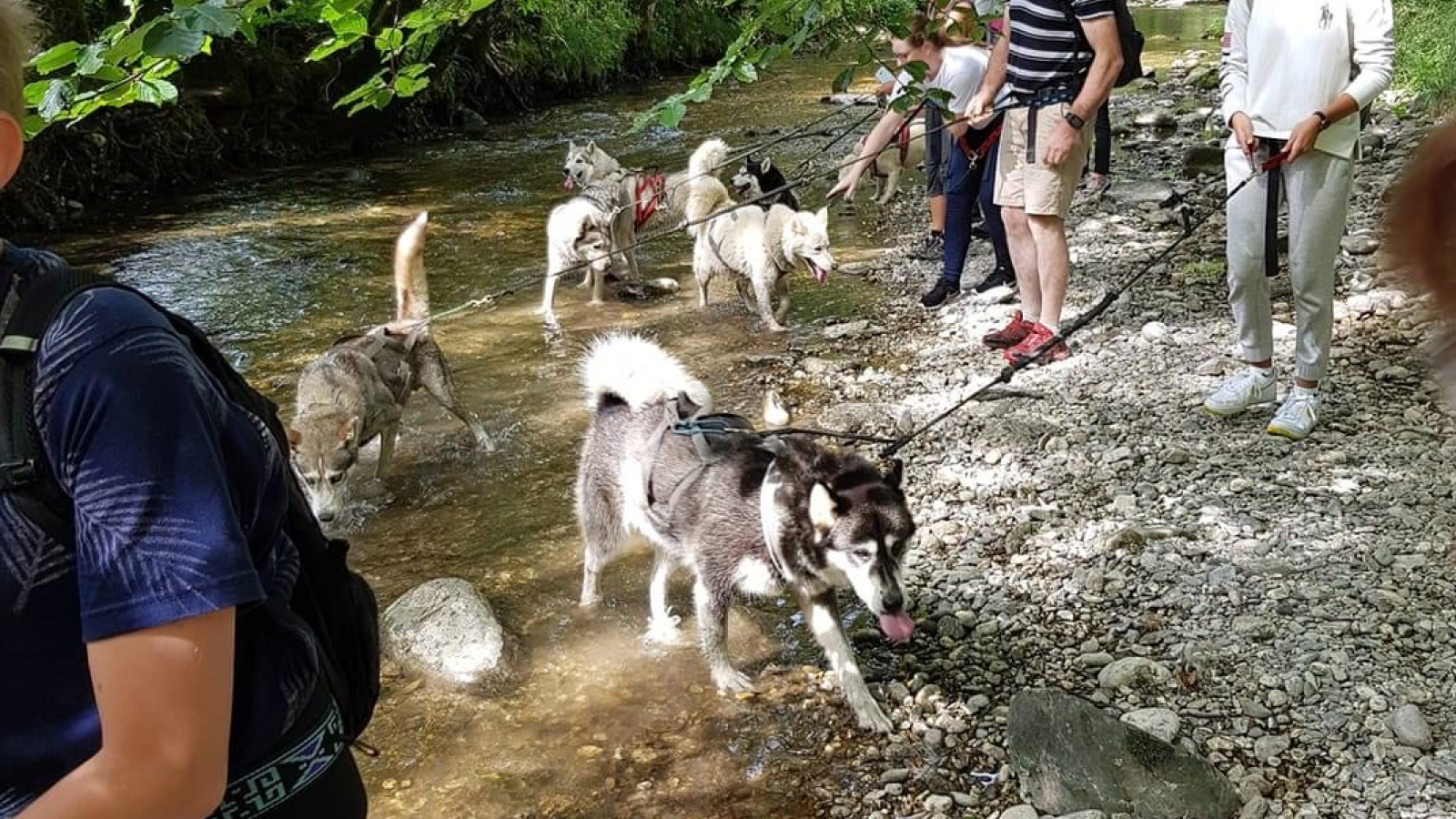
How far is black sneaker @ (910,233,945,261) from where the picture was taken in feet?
28.6

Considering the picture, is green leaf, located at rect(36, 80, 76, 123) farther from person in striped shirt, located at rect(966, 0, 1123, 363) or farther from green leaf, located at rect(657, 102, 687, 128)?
person in striped shirt, located at rect(966, 0, 1123, 363)

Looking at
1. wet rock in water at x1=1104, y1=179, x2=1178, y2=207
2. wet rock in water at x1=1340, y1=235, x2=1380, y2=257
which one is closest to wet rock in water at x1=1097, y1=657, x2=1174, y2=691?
wet rock in water at x1=1340, y1=235, x2=1380, y2=257

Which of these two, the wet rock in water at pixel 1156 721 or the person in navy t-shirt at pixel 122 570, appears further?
the wet rock in water at pixel 1156 721

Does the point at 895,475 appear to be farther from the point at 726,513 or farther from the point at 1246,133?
the point at 1246,133

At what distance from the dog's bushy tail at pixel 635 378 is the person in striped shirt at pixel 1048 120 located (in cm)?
205

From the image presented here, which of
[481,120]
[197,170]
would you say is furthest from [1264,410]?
[481,120]

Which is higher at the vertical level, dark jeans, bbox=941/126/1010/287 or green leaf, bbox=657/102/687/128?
green leaf, bbox=657/102/687/128

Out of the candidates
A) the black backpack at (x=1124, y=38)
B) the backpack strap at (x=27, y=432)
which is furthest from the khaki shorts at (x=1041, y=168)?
the backpack strap at (x=27, y=432)

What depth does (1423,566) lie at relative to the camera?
3.53 m

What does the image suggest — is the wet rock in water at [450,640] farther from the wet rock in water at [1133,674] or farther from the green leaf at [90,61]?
the green leaf at [90,61]

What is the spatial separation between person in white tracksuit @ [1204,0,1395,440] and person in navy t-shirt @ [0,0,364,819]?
14.1 feet

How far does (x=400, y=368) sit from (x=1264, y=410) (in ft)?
14.6

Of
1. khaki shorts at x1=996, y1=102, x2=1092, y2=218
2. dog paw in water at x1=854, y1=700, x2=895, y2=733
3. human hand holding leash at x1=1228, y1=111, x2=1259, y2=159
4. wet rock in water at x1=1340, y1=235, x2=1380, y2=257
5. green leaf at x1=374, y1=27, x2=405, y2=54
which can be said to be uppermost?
green leaf at x1=374, y1=27, x2=405, y2=54

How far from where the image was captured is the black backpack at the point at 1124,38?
5.29 m
